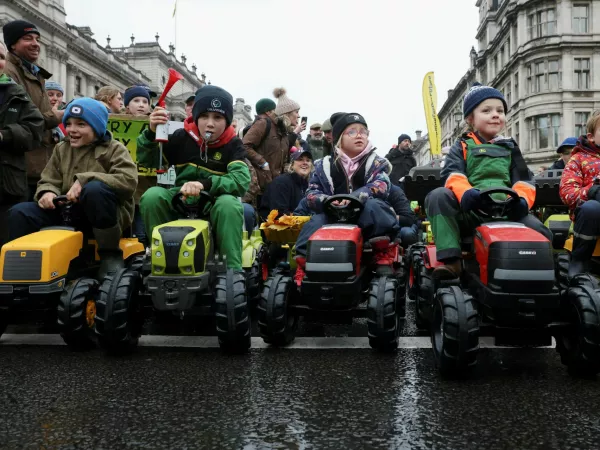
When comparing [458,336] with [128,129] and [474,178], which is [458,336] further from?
[128,129]

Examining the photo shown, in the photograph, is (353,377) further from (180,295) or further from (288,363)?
(180,295)

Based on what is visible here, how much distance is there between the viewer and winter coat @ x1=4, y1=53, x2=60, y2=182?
5.38 metres

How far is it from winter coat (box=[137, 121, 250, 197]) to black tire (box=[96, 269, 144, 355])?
3.28 feet

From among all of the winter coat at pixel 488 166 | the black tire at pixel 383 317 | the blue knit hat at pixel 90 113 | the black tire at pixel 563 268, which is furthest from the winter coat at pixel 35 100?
the black tire at pixel 563 268

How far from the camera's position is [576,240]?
3809 millimetres

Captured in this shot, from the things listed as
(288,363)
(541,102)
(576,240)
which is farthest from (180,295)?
(541,102)

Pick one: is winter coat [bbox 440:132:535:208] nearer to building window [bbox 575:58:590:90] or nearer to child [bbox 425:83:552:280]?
child [bbox 425:83:552:280]

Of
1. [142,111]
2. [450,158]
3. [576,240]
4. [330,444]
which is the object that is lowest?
[330,444]

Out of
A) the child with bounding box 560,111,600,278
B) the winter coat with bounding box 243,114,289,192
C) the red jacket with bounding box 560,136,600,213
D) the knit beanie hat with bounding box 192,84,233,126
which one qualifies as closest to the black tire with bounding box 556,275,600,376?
the child with bounding box 560,111,600,278

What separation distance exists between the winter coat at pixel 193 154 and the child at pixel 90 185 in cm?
19

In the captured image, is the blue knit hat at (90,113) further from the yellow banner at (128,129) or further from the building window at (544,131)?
the building window at (544,131)

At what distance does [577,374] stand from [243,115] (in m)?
124

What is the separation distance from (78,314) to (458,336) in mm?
2090

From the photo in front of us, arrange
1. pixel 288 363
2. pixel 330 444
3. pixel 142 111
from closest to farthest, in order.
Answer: pixel 330 444 → pixel 288 363 → pixel 142 111
